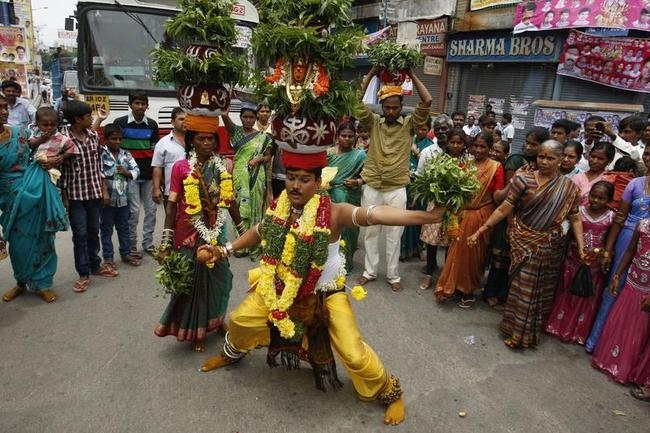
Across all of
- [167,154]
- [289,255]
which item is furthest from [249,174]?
[289,255]

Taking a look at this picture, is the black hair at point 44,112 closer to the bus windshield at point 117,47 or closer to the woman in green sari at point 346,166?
the woman in green sari at point 346,166

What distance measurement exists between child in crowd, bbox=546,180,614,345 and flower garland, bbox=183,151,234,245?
10.2 ft

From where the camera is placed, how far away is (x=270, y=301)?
3.06 meters

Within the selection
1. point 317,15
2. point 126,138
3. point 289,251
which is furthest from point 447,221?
point 126,138

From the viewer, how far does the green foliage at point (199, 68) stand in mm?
3348

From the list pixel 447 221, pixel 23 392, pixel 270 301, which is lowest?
pixel 23 392

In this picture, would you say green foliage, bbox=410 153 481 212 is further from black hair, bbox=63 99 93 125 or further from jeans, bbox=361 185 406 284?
black hair, bbox=63 99 93 125

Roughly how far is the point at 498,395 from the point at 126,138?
17.5 feet

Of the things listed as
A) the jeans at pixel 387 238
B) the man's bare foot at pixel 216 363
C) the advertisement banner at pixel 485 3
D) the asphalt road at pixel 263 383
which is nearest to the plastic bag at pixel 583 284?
the asphalt road at pixel 263 383

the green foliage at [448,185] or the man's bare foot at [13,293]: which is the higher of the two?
the green foliage at [448,185]

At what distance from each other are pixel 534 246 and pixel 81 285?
456 cm

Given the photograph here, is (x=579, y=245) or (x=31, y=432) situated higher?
(x=579, y=245)

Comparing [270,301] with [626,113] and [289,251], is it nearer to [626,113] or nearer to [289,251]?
[289,251]

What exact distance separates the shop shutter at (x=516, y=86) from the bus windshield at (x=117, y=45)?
8852mm
